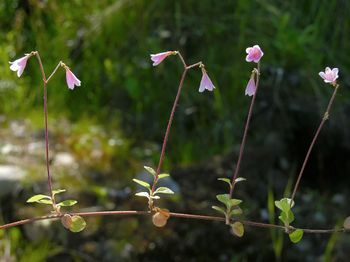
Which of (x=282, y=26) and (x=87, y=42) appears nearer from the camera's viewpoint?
(x=282, y=26)

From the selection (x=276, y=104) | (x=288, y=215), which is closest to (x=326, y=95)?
(x=276, y=104)

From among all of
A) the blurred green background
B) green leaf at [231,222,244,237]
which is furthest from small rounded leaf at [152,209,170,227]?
the blurred green background

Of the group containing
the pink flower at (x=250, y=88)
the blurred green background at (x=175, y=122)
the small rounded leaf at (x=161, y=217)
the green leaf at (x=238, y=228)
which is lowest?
the green leaf at (x=238, y=228)

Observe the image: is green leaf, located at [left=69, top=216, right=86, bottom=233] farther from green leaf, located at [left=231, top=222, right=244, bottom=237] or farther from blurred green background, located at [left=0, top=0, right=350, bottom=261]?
blurred green background, located at [left=0, top=0, right=350, bottom=261]

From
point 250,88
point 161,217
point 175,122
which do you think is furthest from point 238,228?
point 175,122

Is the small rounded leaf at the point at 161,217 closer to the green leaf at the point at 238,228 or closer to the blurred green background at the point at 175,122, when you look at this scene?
the green leaf at the point at 238,228

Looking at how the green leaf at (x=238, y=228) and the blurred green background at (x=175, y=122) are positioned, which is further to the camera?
the blurred green background at (x=175, y=122)

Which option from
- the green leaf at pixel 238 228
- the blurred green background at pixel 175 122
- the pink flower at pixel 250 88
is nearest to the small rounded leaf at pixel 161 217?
the green leaf at pixel 238 228

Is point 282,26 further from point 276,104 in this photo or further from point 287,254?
point 287,254

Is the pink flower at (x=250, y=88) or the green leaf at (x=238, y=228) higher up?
→ the pink flower at (x=250, y=88)
